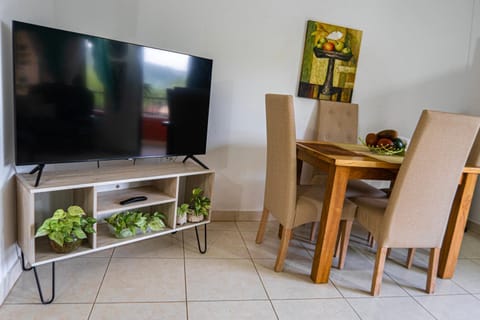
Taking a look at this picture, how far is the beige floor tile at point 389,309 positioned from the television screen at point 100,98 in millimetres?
1409

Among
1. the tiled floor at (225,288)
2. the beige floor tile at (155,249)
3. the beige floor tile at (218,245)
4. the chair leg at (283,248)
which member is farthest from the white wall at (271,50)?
the chair leg at (283,248)

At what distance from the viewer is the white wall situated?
229 cm

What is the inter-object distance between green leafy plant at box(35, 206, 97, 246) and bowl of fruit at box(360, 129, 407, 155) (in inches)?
73.2

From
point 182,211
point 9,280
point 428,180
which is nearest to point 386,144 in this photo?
point 428,180

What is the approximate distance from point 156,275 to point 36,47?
4.44 feet

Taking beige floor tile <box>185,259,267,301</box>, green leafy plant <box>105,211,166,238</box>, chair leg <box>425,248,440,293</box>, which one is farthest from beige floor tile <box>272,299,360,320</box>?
green leafy plant <box>105,211,166,238</box>

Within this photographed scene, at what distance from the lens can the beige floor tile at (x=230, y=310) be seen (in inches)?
62.1

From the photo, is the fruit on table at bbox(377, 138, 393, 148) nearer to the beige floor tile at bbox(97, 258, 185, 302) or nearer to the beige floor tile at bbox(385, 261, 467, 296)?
the beige floor tile at bbox(385, 261, 467, 296)

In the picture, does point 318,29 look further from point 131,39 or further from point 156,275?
point 156,275

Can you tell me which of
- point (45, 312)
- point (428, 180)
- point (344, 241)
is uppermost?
point (428, 180)

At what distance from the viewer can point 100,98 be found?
5.68 ft

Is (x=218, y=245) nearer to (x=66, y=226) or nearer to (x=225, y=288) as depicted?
(x=225, y=288)

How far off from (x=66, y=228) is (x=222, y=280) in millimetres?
905

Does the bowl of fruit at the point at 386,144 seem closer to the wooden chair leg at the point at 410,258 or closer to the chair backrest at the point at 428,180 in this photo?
the chair backrest at the point at 428,180
